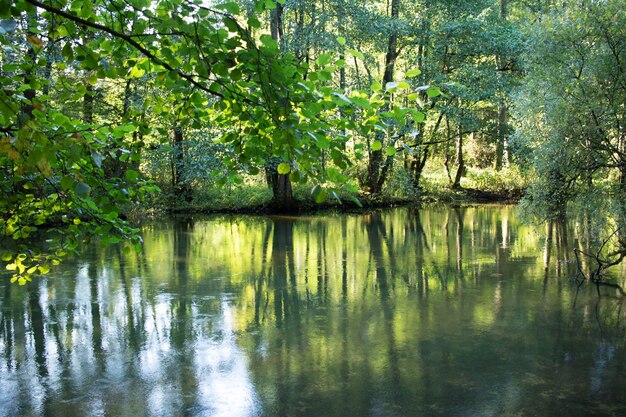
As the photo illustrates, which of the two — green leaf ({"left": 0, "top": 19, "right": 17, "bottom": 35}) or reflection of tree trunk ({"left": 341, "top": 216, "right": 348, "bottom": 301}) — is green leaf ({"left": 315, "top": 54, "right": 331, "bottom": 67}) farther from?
reflection of tree trunk ({"left": 341, "top": 216, "right": 348, "bottom": 301})

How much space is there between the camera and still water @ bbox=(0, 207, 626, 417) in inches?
205

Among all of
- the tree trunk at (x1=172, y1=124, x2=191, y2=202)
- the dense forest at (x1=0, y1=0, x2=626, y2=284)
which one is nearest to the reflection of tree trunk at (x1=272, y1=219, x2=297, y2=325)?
the dense forest at (x1=0, y1=0, x2=626, y2=284)

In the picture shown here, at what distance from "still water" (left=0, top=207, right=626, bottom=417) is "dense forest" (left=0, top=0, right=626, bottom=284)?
48.2 inches

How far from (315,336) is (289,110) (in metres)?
5.16

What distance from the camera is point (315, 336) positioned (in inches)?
275

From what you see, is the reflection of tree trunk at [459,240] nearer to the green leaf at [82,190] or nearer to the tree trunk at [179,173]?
the green leaf at [82,190]

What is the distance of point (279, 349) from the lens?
6543mm

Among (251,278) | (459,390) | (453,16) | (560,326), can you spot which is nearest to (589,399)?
(459,390)

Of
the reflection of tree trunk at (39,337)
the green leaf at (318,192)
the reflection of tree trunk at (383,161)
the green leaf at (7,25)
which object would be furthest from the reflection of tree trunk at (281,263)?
the reflection of tree trunk at (383,161)

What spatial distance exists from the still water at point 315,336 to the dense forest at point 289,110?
4.02 ft

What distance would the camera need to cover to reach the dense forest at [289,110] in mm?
2252

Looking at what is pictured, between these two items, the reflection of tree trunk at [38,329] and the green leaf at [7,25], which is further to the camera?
the reflection of tree trunk at [38,329]

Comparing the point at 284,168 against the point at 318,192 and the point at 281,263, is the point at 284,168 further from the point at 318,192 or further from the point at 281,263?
the point at 281,263

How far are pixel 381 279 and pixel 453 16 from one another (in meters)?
15.8
